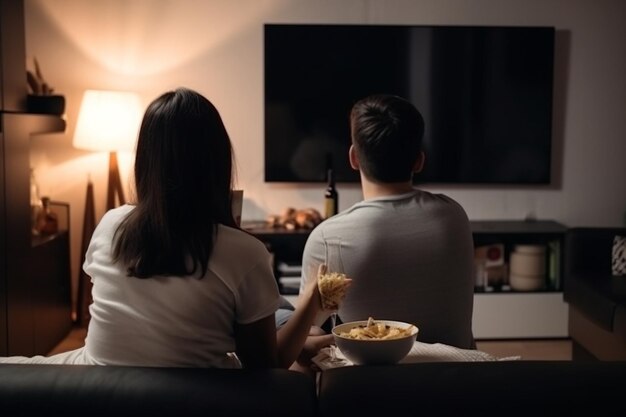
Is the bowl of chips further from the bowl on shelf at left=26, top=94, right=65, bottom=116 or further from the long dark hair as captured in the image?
the bowl on shelf at left=26, top=94, right=65, bottom=116

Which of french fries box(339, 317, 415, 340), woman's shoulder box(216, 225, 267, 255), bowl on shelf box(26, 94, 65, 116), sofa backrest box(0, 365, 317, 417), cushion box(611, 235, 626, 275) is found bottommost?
cushion box(611, 235, 626, 275)

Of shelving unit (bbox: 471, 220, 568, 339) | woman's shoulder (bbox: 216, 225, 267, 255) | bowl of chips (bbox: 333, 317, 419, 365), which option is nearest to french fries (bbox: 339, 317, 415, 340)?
bowl of chips (bbox: 333, 317, 419, 365)

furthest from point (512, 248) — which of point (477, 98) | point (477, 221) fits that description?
point (477, 98)

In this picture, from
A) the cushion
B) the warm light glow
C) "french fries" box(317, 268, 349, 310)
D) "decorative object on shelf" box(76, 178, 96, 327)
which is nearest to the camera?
"french fries" box(317, 268, 349, 310)

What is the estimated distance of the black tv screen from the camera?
450 centimetres

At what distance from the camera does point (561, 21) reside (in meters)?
4.57

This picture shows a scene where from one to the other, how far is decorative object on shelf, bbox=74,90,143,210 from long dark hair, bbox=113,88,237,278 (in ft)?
9.04

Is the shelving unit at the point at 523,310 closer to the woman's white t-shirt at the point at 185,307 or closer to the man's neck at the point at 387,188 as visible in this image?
the man's neck at the point at 387,188

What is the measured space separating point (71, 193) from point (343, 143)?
158 centimetres

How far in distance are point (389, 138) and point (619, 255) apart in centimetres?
203

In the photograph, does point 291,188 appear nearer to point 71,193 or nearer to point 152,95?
point 152,95

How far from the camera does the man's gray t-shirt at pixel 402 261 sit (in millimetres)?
1852

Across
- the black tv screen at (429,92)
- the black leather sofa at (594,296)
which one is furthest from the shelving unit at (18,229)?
the black leather sofa at (594,296)

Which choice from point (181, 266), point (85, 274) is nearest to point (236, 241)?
point (181, 266)
